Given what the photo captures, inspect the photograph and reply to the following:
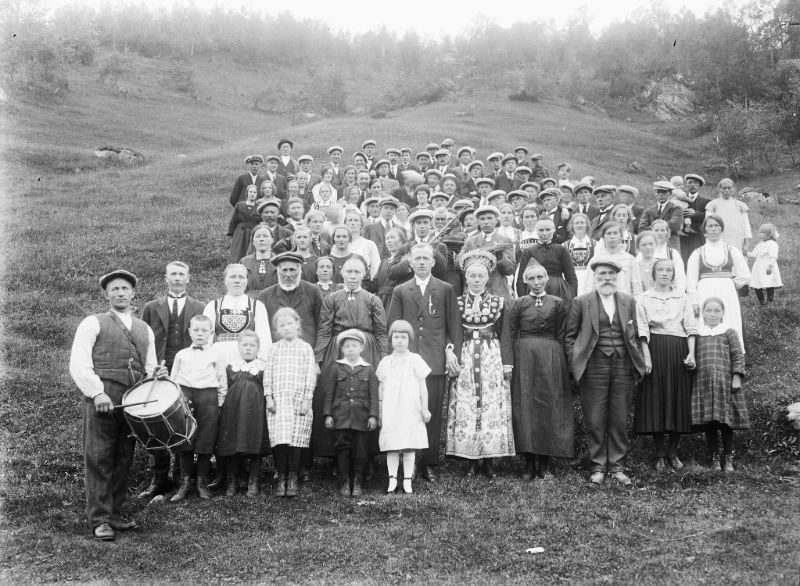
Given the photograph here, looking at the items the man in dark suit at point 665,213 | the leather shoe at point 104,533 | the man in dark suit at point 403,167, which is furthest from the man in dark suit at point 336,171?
the leather shoe at point 104,533

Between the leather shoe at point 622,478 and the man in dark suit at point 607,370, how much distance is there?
7 cm

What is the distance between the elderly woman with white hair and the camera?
7.85 metres

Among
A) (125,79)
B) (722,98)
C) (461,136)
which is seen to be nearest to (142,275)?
(461,136)

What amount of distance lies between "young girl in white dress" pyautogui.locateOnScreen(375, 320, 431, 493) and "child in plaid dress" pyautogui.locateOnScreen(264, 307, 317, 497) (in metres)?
0.79

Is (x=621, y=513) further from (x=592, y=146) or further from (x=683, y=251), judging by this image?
(x=592, y=146)

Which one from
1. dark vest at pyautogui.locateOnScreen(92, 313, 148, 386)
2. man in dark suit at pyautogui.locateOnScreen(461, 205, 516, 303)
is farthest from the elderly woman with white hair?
dark vest at pyautogui.locateOnScreen(92, 313, 148, 386)

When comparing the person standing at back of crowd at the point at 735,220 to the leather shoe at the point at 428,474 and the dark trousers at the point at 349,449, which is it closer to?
the leather shoe at the point at 428,474

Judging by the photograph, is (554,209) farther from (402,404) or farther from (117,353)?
(117,353)

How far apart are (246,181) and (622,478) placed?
29.3 feet

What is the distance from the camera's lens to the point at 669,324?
8172mm

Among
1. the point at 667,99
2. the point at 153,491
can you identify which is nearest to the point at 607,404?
the point at 153,491

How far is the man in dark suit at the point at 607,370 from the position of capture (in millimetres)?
7789

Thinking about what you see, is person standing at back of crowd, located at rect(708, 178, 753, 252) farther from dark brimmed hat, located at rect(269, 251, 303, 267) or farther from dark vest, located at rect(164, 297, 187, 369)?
dark vest, located at rect(164, 297, 187, 369)

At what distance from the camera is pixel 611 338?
25.8ft
